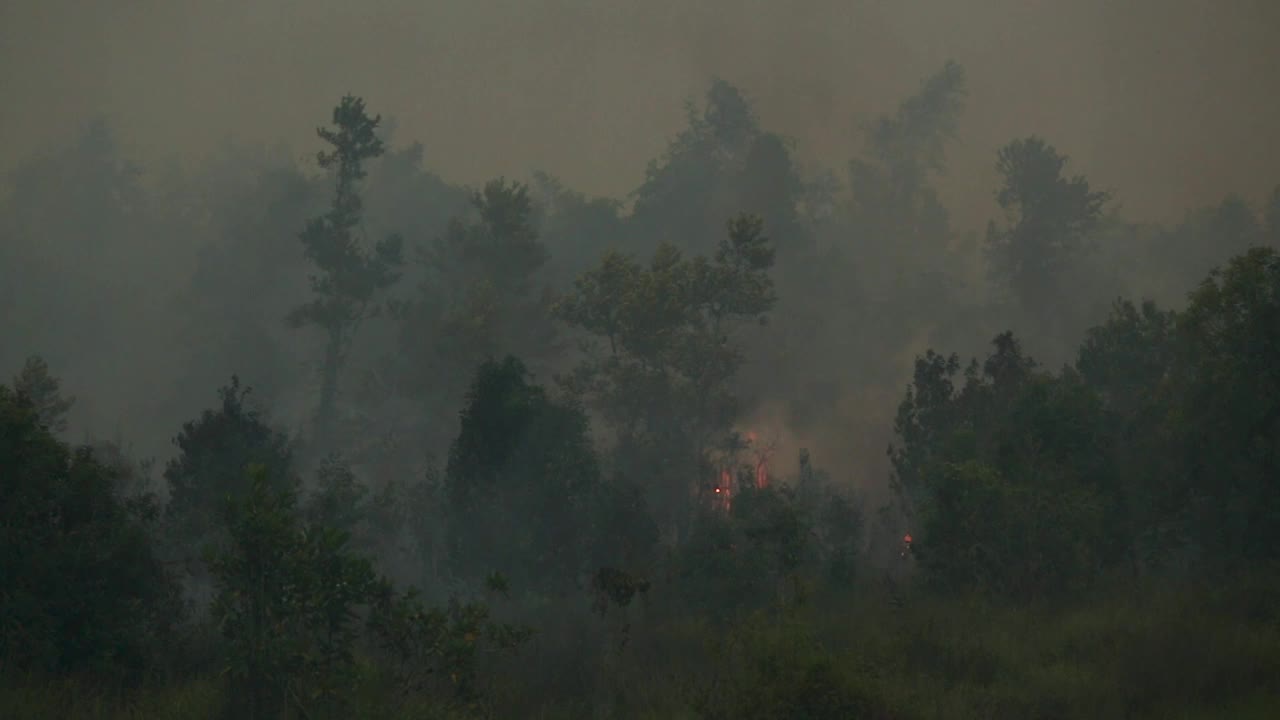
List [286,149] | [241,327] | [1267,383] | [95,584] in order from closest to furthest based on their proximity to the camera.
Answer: [95,584], [1267,383], [241,327], [286,149]

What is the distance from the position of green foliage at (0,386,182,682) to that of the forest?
0.06 metres

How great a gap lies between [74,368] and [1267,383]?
249 ft

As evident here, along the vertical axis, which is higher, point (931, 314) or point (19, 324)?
point (931, 314)

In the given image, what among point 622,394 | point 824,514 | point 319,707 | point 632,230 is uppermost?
point 632,230

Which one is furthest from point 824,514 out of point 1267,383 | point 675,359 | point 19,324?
point 19,324

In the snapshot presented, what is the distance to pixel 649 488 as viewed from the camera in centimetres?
4084

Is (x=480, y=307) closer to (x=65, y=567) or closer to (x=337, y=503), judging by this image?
(x=337, y=503)

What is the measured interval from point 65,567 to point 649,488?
27.1 metres

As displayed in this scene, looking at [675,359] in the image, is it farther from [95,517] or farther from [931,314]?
[931,314]

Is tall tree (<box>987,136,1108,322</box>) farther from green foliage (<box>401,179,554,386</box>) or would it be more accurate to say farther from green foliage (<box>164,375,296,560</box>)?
green foliage (<box>164,375,296,560</box>)

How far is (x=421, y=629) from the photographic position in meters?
14.2

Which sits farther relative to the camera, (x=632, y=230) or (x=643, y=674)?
(x=632, y=230)

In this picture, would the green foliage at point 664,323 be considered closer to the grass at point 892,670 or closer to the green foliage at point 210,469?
the green foliage at point 210,469

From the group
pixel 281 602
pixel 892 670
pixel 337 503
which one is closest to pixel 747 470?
pixel 337 503
